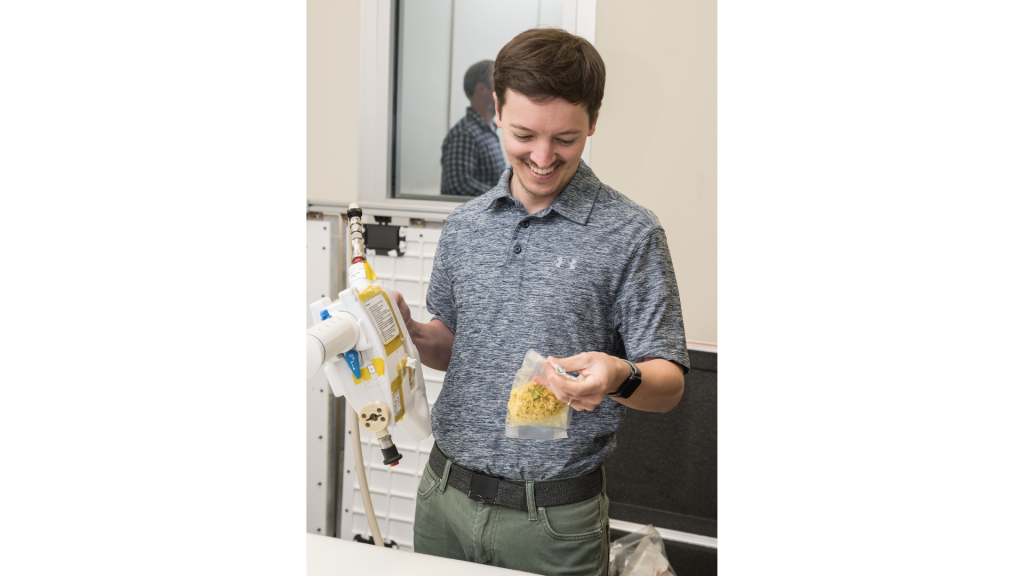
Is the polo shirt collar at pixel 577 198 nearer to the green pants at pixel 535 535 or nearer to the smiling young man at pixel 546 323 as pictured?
the smiling young man at pixel 546 323

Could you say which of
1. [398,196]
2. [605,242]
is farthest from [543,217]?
[398,196]

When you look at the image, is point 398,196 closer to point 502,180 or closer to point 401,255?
point 401,255

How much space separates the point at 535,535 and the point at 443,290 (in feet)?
1.78

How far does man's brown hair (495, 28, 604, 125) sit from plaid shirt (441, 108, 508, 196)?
4.40 feet

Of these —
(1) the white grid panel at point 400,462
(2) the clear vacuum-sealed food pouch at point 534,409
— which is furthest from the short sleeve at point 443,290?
(1) the white grid panel at point 400,462

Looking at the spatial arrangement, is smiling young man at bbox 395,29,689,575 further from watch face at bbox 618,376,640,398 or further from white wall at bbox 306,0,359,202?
white wall at bbox 306,0,359,202

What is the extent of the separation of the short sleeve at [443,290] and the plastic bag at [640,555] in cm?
104

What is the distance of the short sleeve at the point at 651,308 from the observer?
3.79 feet

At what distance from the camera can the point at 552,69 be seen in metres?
1.13

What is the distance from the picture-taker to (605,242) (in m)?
1.21

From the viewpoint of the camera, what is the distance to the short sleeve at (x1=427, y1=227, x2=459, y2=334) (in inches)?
→ 54.1

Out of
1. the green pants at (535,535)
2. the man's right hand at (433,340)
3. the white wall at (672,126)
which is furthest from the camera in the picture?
the white wall at (672,126)

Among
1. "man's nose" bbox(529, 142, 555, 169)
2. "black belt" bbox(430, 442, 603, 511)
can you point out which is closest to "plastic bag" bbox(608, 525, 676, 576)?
"black belt" bbox(430, 442, 603, 511)

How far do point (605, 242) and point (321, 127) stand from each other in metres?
1.81
